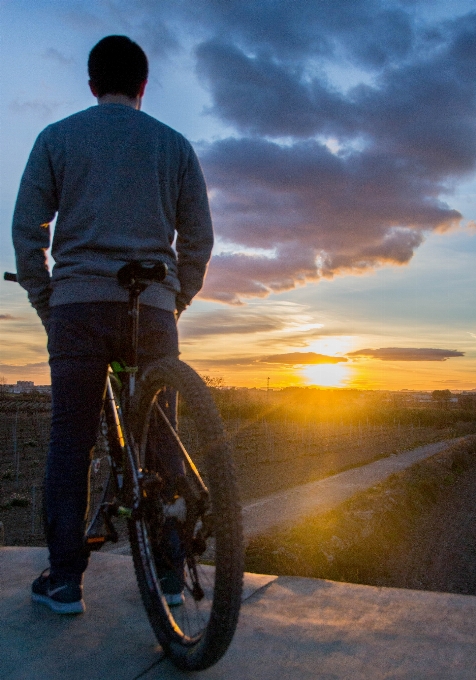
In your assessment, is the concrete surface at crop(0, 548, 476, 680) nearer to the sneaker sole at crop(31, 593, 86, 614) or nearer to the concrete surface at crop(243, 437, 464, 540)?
the sneaker sole at crop(31, 593, 86, 614)

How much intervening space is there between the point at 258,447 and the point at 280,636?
26.3 m

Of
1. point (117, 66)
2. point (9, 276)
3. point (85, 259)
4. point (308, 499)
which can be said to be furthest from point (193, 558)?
point (308, 499)

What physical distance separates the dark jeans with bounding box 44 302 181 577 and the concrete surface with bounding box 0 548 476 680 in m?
0.20

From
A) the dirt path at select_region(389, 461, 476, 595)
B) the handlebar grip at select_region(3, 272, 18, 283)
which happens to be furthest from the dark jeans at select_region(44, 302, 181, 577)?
the dirt path at select_region(389, 461, 476, 595)

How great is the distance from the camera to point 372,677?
1.41 m

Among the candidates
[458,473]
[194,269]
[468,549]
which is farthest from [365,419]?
[194,269]

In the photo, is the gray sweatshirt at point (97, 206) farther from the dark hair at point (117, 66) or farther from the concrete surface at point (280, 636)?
the concrete surface at point (280, 636)

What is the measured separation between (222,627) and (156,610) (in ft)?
1.21

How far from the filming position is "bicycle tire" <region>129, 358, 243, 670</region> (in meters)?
1.26

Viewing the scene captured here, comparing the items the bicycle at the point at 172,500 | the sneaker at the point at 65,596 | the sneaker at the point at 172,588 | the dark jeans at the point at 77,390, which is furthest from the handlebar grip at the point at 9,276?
the sneaker at the point at 172,588

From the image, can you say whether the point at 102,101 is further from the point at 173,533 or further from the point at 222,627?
the point at 222,627

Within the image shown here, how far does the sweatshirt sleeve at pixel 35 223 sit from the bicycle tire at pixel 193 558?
1.62ft

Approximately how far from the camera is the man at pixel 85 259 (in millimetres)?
1729

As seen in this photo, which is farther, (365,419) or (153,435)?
(365,419)
